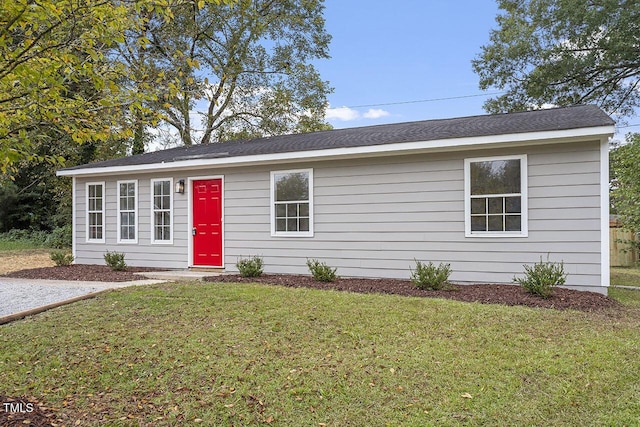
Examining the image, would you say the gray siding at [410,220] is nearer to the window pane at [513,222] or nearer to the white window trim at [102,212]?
the window pane at [513,222]

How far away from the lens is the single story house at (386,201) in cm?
698

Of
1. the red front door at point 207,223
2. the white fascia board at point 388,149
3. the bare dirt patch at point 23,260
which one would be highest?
the white fascia board at point 388,149

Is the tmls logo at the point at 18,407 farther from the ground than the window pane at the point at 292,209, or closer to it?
closer to it

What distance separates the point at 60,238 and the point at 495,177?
17.6m

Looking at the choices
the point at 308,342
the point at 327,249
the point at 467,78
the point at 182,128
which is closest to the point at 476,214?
the point at 327,249

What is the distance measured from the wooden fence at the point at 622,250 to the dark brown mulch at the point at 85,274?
12.8 meters

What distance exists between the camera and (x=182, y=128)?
2036cm

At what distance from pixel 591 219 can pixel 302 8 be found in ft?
61.1

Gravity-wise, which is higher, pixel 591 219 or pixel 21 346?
pixel 591 219

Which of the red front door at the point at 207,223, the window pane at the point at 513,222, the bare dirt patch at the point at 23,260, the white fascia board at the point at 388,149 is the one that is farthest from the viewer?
the bare dirt patch at the point at 23,260

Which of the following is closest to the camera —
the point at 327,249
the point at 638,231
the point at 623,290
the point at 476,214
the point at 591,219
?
the point at 591,219

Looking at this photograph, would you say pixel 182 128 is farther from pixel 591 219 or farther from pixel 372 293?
pixel 591 219

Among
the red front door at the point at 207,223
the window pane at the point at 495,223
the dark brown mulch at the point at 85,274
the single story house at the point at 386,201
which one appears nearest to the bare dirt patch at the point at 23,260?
the dark brown mulch at the point at 85,274

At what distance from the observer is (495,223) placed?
7477 millimetres
